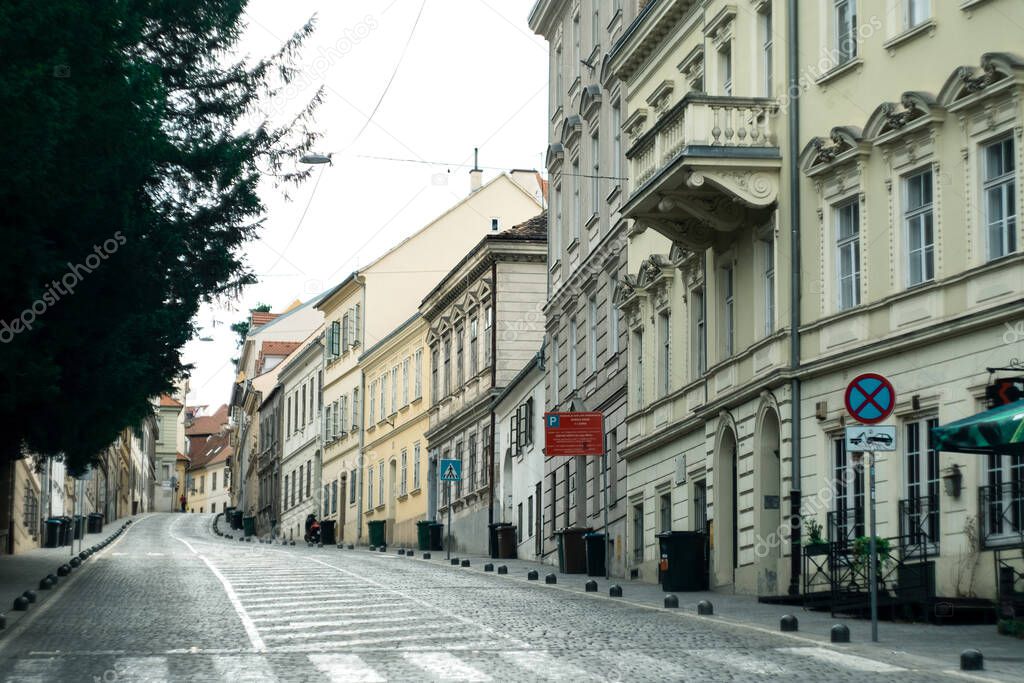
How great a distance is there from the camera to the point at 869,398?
1667cm

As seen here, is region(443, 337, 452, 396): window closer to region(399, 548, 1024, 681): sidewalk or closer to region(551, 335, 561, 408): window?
region(551, 335, 561, 408): window

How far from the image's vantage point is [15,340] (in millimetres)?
19859

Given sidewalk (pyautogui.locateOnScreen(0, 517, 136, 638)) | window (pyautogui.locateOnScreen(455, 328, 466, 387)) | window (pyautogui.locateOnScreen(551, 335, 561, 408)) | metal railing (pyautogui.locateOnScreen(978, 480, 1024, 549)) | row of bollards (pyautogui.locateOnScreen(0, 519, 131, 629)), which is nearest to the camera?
metal railing (pyautogui.locateOnScreen(978, 480, 1024, 549))

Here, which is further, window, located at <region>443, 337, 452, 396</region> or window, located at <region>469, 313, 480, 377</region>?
window, located at <region>443, 337, 452, 396</region>

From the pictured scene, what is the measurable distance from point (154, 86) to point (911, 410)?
1010cm

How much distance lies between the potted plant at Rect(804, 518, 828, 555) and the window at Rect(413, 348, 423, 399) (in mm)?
39649

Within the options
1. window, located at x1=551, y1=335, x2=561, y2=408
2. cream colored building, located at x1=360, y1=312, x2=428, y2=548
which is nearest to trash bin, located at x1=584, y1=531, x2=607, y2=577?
window, located at x1=551, y1=335, x2=561, y2=408

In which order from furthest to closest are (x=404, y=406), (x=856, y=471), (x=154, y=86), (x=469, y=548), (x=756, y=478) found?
1. (x=404, y=406)
2. (x=469, y=548)
3. (x=756, y=478)
4. (x=856, y=471)
5. (x=154, y=86)

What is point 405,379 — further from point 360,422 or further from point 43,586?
point 43,586

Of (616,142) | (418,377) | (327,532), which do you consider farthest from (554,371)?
(327,532)

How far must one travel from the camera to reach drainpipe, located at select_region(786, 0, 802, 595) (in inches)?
922

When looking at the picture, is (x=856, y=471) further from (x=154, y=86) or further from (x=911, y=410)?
(x=154, y=86)

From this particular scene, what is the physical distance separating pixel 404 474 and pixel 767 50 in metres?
39.6

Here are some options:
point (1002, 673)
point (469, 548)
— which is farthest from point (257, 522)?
point (1002, 673)
